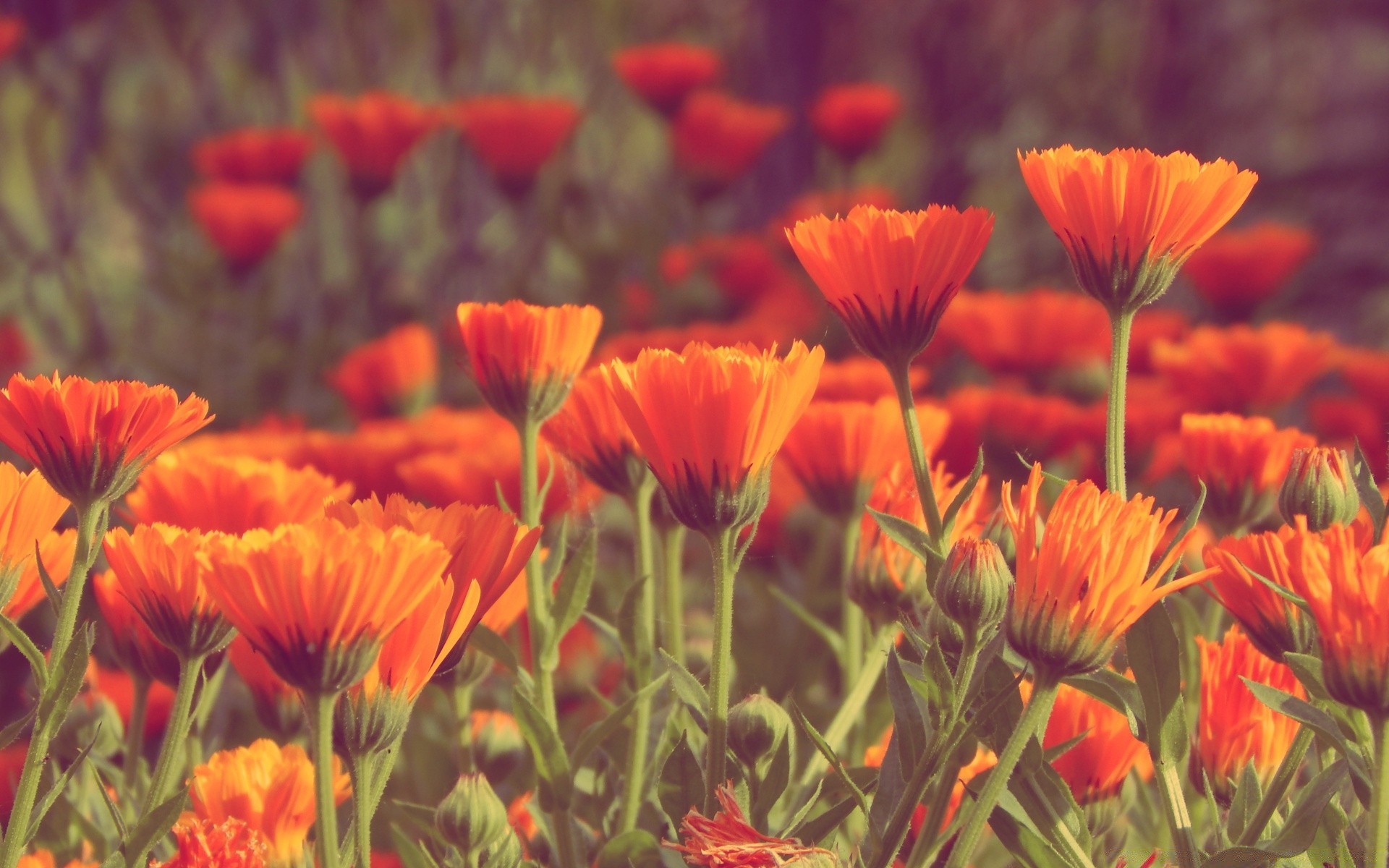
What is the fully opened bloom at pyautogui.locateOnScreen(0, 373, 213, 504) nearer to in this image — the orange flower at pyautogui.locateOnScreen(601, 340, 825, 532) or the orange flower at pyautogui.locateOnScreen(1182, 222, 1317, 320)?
the orange flower at pyautogui.locateOnScreen(601, 340, 825, 532)

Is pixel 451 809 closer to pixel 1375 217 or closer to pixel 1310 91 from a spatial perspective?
pixel 1375 217

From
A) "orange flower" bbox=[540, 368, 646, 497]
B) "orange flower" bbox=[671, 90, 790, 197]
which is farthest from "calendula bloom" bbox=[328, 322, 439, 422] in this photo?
"orange flower" bbox=[540, 368, 646, 497]

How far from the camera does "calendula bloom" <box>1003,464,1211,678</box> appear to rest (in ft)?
1.25

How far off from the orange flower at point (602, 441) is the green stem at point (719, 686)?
5.9 inches

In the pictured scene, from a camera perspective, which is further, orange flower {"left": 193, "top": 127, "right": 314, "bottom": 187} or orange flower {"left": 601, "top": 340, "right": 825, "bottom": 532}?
orange flower {"left": 193, "top": 127, "right": 314, "bottom": 187}

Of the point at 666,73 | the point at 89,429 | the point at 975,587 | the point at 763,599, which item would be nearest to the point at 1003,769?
the point at 975,587

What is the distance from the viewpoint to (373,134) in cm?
161

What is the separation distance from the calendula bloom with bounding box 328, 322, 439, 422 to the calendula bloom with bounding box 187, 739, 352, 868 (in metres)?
0.82

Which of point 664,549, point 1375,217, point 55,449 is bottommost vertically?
point 1375,217

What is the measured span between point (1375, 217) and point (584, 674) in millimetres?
1951

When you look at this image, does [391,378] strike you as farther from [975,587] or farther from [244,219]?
[975,587]

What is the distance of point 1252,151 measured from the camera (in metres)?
2.52

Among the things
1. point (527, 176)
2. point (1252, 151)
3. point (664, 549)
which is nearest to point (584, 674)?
point (664, 549)

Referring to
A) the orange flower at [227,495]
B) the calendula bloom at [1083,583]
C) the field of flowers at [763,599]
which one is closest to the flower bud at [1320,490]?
the field of flowers at [763,599]
